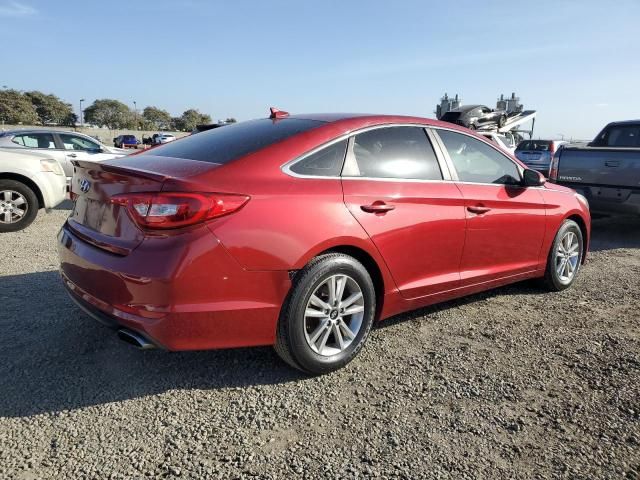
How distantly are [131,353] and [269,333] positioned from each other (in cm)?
107

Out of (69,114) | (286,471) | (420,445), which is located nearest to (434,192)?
(420,445)

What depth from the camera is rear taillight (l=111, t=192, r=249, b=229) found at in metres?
2.47

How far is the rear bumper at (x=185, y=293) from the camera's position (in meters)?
2.46

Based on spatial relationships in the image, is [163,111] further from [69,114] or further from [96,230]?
[96,230]

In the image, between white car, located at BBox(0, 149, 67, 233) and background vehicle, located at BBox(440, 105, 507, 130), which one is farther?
background vehicle, located at BBox(440, 105, 507, 130)

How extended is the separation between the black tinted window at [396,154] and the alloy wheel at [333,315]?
28.1 inches

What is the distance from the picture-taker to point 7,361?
9.97ft

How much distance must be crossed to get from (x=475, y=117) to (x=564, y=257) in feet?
33.9

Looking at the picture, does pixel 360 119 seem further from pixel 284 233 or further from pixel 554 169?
pixel 554 169

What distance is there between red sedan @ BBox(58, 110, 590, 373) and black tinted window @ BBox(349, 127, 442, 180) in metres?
0.01

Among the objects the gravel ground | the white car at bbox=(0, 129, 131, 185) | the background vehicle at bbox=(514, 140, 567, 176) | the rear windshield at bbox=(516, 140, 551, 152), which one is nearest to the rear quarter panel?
the gravel ground

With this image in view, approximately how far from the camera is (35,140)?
981 centimetres

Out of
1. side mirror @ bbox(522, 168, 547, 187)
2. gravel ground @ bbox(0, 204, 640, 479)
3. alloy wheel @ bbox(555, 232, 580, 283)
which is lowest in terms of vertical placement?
gravel ground @ bbox(0, 204, 640, 479)

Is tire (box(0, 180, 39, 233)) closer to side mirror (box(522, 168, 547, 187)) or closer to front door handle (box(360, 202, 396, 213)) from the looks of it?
front door handle (box(360, 202, 396, 213))
